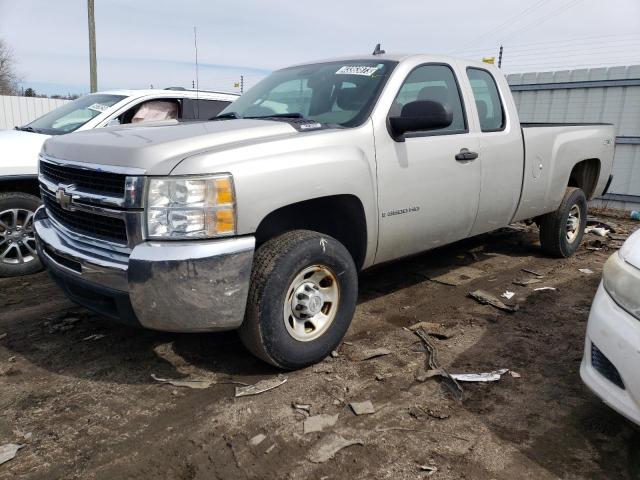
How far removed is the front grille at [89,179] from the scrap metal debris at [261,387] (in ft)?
4.18

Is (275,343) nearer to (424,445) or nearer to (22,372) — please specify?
(424,445)

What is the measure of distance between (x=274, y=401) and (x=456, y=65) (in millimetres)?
3097

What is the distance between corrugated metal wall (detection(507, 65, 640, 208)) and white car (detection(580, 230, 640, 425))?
325 inches

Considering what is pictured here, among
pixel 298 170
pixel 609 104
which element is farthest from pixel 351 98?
pixel 609 104

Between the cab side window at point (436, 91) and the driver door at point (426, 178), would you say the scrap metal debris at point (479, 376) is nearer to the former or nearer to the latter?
the driver door at point (426, 178)

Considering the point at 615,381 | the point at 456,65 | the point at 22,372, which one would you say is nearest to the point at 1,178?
the point at 22,372

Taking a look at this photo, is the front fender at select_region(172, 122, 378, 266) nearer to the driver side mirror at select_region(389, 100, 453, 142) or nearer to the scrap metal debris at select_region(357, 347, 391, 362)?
the driver side mirror at select_region(389, 100, 453, 142)

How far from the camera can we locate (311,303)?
3.16 metres

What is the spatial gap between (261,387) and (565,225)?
4247 mm

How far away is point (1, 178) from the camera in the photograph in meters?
4.75

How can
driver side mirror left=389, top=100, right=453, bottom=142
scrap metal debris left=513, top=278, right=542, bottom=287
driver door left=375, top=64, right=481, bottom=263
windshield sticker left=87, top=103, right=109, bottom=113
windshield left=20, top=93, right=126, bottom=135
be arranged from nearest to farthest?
driver side mirror left=389, top=100, right=453, bottom=142 → driver door left=375, top=64, right=481, bottom=263 → scrap metal debris left=513, top=278, right=542, bottom=287 → windshield left=20, top=93, right=126, bottom=135 → windshield sticker left=87, top=103, right=109, bottom=113

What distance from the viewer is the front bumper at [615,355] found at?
2178mm

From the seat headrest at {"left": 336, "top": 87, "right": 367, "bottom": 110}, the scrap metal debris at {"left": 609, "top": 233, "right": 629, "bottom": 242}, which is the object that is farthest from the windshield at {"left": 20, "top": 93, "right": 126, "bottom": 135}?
the scrap metal debris at {"left": 609, "top": 233, "right": 629, "bottom": 242}

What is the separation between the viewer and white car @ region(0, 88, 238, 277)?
4.85 meters
